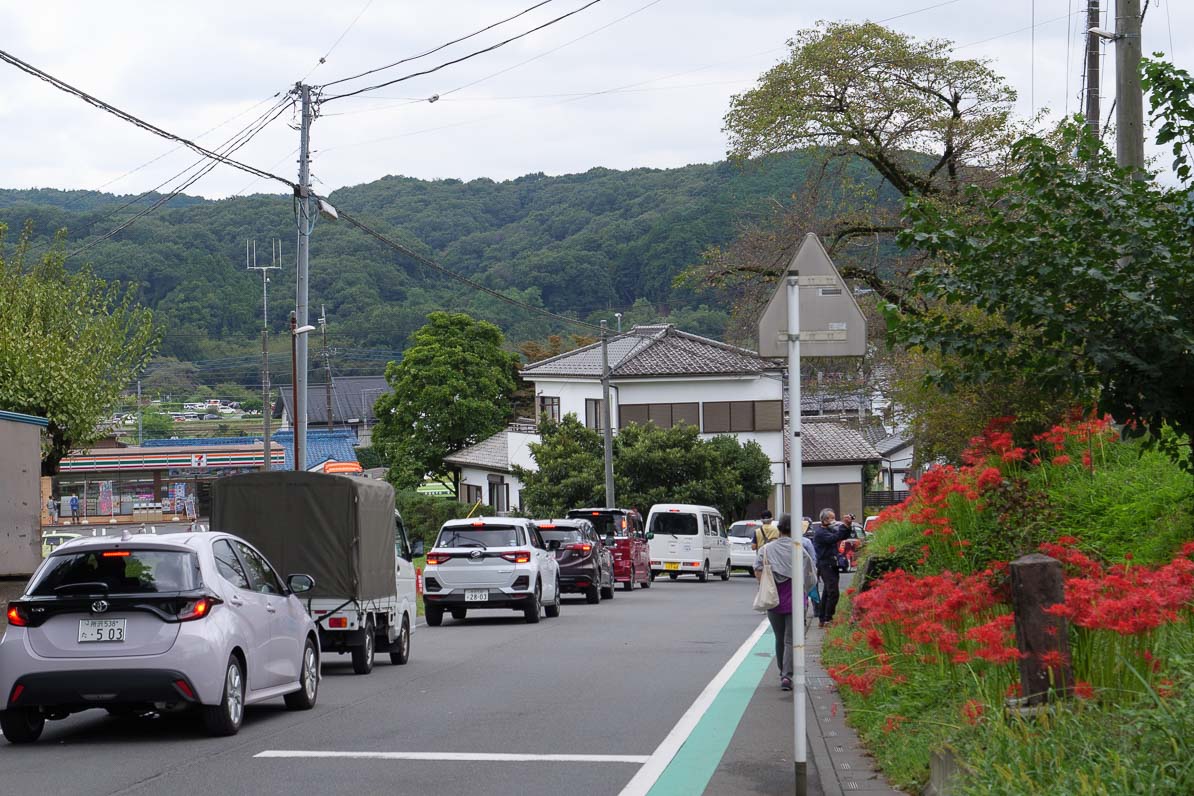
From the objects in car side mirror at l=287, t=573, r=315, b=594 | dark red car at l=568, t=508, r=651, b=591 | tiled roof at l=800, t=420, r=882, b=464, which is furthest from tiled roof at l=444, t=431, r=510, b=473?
car side mirror at l=287, t=573, r=315, b=594

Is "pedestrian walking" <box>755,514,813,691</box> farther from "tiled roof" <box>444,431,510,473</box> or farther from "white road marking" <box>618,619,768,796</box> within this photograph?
"tiled roof" <box>444,431,510,473</box>

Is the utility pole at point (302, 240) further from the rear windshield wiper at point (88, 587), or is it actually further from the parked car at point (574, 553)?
the rear windshield wiper at point (88, 587)

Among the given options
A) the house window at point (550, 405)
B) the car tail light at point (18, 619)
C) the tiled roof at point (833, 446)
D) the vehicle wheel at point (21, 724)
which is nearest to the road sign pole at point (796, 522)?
the car tail light at point (18, 619)

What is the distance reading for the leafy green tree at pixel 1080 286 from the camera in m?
9.84

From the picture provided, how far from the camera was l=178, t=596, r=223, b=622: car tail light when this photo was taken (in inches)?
400

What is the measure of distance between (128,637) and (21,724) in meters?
1.20

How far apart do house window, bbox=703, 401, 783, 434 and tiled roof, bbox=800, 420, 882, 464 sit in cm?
359

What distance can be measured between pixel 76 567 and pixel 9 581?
9578 mm

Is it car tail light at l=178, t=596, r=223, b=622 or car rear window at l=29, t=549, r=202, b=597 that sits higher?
car rear window at l=29, t=549, r=202, b=597

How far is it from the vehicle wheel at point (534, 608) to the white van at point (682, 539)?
54.4 feet

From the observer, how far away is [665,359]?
56.8 metres

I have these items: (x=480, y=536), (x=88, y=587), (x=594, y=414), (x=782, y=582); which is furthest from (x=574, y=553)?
(x=594, y=414)

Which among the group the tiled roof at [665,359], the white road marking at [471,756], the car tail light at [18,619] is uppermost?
the tiled roof at [665,359]

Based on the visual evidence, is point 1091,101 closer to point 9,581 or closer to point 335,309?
point 9,581
